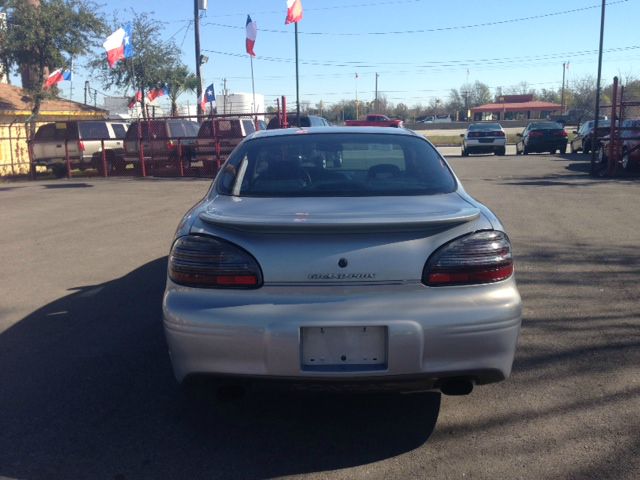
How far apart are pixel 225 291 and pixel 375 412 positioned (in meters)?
1.27

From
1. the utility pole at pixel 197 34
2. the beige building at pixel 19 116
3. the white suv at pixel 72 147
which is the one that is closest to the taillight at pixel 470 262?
the white suv at pixel 72 147

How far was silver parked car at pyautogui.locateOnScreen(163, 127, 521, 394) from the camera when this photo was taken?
3.24 metres

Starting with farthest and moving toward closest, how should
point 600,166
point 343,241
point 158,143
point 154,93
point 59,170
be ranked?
point 154,93 < point 59,170 < point 158,143 < point 600,166 < point 343,241

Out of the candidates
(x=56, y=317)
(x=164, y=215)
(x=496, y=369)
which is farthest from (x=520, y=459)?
(x=164, y=215)

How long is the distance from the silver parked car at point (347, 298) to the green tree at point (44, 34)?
25569 millimetres

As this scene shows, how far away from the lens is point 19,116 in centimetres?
2683

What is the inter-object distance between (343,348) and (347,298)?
0.24 m

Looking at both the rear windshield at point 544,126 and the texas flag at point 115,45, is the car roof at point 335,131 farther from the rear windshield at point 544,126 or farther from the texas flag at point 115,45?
the rear windshield at point 544,126

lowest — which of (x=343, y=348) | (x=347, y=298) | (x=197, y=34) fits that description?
(x=343, y=348)

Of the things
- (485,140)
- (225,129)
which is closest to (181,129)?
(225,129)

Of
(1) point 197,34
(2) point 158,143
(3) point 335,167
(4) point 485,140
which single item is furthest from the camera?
(4) point 485,140

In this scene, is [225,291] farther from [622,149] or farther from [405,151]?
[622,149]

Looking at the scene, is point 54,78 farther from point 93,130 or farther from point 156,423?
point 156,423

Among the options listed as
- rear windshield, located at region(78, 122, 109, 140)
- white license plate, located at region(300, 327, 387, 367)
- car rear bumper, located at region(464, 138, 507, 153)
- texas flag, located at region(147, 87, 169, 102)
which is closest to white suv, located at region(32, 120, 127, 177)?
rear windshield, located at region(78, 122, 109, 140)
